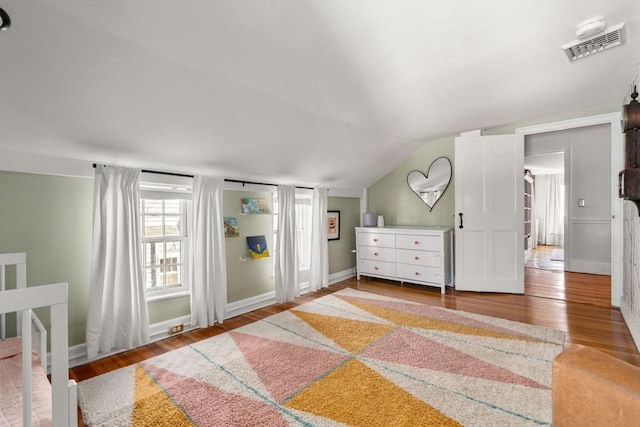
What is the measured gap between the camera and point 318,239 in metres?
4.48

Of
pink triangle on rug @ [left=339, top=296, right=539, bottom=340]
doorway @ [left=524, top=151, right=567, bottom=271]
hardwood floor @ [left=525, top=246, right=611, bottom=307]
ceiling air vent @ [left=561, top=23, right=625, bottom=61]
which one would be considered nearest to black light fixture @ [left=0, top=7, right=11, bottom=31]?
ceiling air vent @ [left=561, top=23, right=625, bottom=61]

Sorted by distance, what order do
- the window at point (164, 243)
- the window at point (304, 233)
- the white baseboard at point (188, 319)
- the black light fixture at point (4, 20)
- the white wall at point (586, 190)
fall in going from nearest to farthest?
the black light fixture at point (4, 20) < the white baseboard at point (188, 319) < the window at point (164, 243) < the window at point (304, 233) < the white wall at point (586, 190)

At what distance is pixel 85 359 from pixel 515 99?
15.0 feet

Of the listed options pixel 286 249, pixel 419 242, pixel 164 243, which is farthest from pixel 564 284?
pixel 164 243

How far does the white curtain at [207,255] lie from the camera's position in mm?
3096

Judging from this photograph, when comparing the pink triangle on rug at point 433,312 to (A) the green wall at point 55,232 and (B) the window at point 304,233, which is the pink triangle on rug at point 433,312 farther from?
(A) the green wall at point 55,232

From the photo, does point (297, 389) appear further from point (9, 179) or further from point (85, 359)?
point (9, 179)

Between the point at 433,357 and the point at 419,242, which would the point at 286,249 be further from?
the point at 433,357

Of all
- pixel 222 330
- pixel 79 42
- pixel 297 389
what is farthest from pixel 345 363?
pixel 79 42

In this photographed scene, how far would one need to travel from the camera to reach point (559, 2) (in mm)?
1751

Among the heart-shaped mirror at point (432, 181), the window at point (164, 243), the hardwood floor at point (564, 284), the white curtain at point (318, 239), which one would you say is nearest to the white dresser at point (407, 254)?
the heart-shaped mirror at point (432, 181)

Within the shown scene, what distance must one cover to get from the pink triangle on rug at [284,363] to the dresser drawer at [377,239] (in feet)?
8.35

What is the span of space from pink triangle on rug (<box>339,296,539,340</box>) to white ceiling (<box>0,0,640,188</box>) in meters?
2.13

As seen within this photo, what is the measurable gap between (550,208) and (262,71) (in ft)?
30.1
